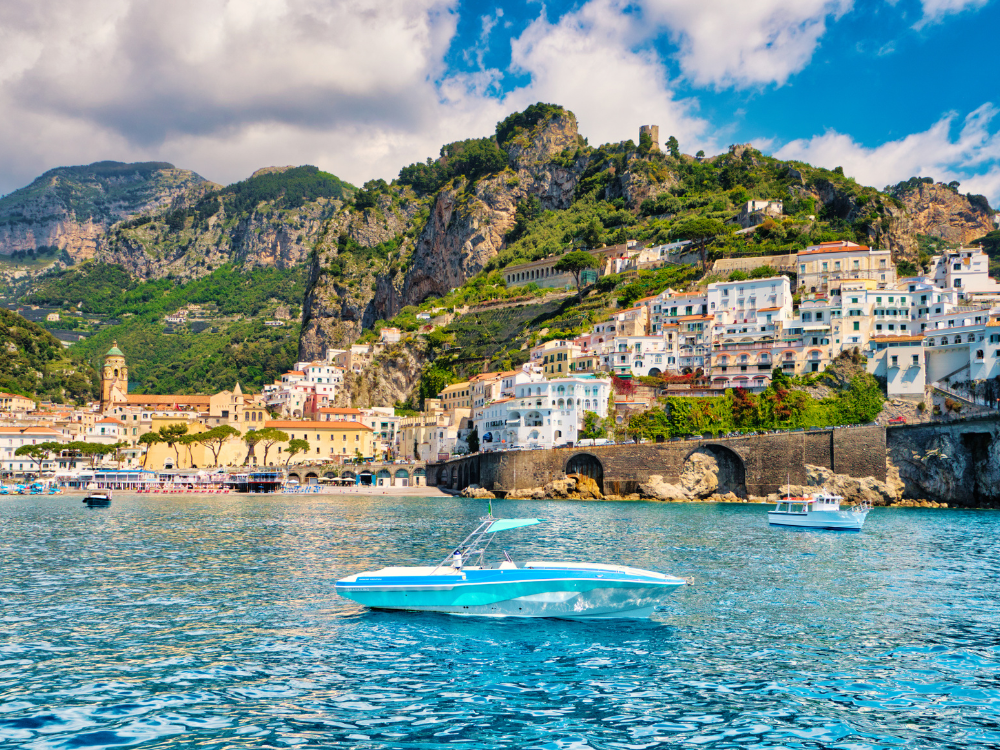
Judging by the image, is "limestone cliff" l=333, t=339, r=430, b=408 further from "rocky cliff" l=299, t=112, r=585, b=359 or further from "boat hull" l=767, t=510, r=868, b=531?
"boat hull" l=767, t=510, r=868, b=531

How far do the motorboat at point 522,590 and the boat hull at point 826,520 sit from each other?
30.3m

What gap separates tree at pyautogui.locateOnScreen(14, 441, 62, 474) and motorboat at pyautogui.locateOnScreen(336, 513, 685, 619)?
302ft

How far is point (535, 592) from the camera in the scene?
1852 cm

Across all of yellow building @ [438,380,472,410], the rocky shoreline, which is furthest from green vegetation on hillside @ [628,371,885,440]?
yellow building @ [438,380,472,410]

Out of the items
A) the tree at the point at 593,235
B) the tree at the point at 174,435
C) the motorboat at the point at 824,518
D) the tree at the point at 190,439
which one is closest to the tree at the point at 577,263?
the tree at the point at 593,235

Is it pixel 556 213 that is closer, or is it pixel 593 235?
pixel 593 235

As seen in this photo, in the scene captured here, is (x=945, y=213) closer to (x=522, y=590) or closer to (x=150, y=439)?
(x=150, y=439)

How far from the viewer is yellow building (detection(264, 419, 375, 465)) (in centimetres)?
10200

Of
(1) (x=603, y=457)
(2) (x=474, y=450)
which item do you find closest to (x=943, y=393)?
(1) (x=603, y=457)

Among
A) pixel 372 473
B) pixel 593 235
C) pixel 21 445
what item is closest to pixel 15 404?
pixel 21 445

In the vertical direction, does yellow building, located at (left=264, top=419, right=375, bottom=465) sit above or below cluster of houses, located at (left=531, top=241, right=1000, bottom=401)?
below

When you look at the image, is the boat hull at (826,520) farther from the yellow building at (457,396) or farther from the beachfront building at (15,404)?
the beachfront building at (15,404)

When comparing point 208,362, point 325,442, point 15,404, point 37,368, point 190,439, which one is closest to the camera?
point 190,439

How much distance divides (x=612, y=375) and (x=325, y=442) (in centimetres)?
4030
